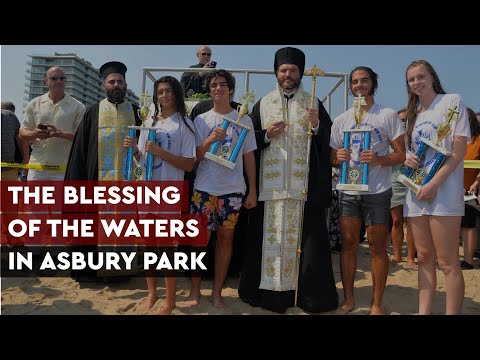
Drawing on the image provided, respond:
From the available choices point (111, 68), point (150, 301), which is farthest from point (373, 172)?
point (111, 68)

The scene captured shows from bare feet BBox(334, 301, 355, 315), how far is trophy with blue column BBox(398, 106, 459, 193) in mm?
1286

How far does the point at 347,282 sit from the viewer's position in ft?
12.2

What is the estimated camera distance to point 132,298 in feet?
13.0

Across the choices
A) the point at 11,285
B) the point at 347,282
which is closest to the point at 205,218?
the point at 347,282

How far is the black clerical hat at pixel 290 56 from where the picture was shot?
372 cm

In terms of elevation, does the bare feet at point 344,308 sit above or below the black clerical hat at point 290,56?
below

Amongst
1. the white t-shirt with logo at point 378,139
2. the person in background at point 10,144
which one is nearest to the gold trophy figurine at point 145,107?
the white t-shirt with logo at point 378,139

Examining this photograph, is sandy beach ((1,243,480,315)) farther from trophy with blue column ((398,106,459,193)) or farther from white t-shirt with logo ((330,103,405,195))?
trophy with blue column ((398,106,459,193))

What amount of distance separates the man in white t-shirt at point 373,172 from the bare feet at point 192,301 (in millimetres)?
1289

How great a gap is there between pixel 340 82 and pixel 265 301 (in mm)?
3279

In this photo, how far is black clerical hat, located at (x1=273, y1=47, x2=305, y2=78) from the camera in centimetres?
372

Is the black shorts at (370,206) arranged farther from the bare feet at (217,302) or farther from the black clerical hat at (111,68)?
the black clerical hat at (111,68)

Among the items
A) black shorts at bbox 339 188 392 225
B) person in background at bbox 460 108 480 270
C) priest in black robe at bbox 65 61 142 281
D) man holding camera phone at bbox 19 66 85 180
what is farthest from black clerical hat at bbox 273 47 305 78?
person in background at bbox 460 108 480 270

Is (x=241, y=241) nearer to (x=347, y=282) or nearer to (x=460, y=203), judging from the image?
(x=347, y=282)
